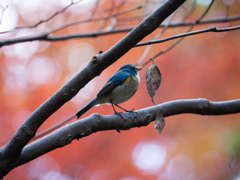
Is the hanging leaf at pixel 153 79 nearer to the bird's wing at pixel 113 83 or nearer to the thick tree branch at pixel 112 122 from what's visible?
the thick tree branch at pixel 112 122

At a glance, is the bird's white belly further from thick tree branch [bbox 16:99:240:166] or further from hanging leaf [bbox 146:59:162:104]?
hanging leaf [bbox 146:59:162:104]

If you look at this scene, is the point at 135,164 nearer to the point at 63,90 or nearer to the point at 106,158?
the point at 106,158

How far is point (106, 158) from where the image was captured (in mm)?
5738

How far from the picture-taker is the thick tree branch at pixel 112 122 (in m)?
1.91

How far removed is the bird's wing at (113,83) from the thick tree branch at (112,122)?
3.33 ft

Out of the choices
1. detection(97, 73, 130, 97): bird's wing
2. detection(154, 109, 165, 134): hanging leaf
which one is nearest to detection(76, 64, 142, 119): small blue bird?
detection(97, 73, 130, 97): bird's wing

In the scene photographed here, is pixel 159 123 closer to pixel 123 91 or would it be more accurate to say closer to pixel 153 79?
pixel 153 79

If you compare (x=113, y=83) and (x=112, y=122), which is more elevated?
(x=113, y=83)

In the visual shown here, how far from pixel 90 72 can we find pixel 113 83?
4.75 feet

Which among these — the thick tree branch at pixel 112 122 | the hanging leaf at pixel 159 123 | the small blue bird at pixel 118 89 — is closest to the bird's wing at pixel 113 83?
the small blue bird at pixel 118 89

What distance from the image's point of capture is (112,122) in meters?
2.04

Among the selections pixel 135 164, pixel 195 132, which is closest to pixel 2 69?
pixel 135 164

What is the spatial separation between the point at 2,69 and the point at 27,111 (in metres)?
1.21

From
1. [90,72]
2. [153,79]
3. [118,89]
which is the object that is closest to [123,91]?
[118,89]
